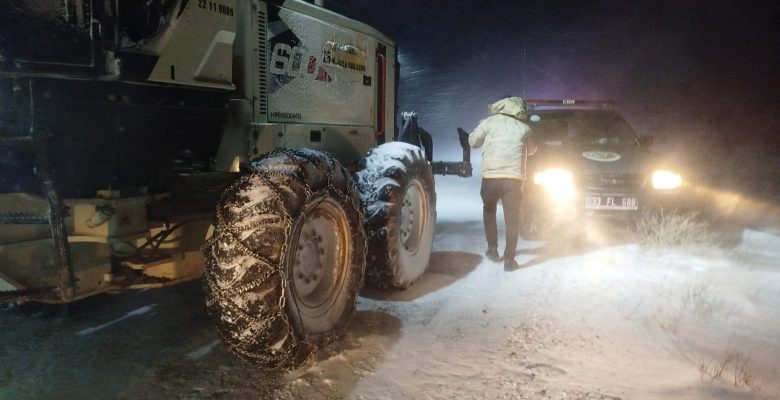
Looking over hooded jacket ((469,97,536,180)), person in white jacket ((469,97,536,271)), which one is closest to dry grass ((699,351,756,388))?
person in white jacket ((469,97,536,271))

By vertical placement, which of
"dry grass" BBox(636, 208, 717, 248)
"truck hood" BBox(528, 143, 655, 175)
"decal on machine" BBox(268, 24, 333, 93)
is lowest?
"dry grass" BBox(636, 208, 717, 248)

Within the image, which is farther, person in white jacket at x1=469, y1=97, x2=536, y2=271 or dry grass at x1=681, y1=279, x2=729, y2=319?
person in white jacket at x1=469, y1=97, x2=536, y2=271

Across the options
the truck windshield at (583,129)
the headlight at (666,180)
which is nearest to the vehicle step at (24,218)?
the truck windshield at (583,129)

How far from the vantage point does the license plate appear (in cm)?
715

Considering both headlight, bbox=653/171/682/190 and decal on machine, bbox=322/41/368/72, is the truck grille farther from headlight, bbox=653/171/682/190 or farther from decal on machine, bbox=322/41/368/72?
decal on machine, bbox=322/41/368/72

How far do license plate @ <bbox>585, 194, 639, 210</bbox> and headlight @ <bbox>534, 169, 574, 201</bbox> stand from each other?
9.8 inches

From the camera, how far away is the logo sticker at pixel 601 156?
7.54 meters

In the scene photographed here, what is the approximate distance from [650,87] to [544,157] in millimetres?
11692

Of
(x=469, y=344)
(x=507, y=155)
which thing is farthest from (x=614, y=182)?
(x=469, y=344)

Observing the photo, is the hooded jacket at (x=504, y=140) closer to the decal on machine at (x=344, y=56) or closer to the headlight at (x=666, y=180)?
the decal on machine at (x=344, y=56)

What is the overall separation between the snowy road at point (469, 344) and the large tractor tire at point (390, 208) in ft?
0.80

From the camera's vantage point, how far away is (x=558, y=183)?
7250 millimetres

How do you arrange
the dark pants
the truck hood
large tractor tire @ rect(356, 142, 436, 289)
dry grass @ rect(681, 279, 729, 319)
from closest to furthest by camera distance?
dry grass @ rect(681, 279, 729, 319)
large tractor tire @ rect(356, 142, 436, 289)
the dark pants
the truck hood

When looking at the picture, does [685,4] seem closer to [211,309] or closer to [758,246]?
[758,246]
